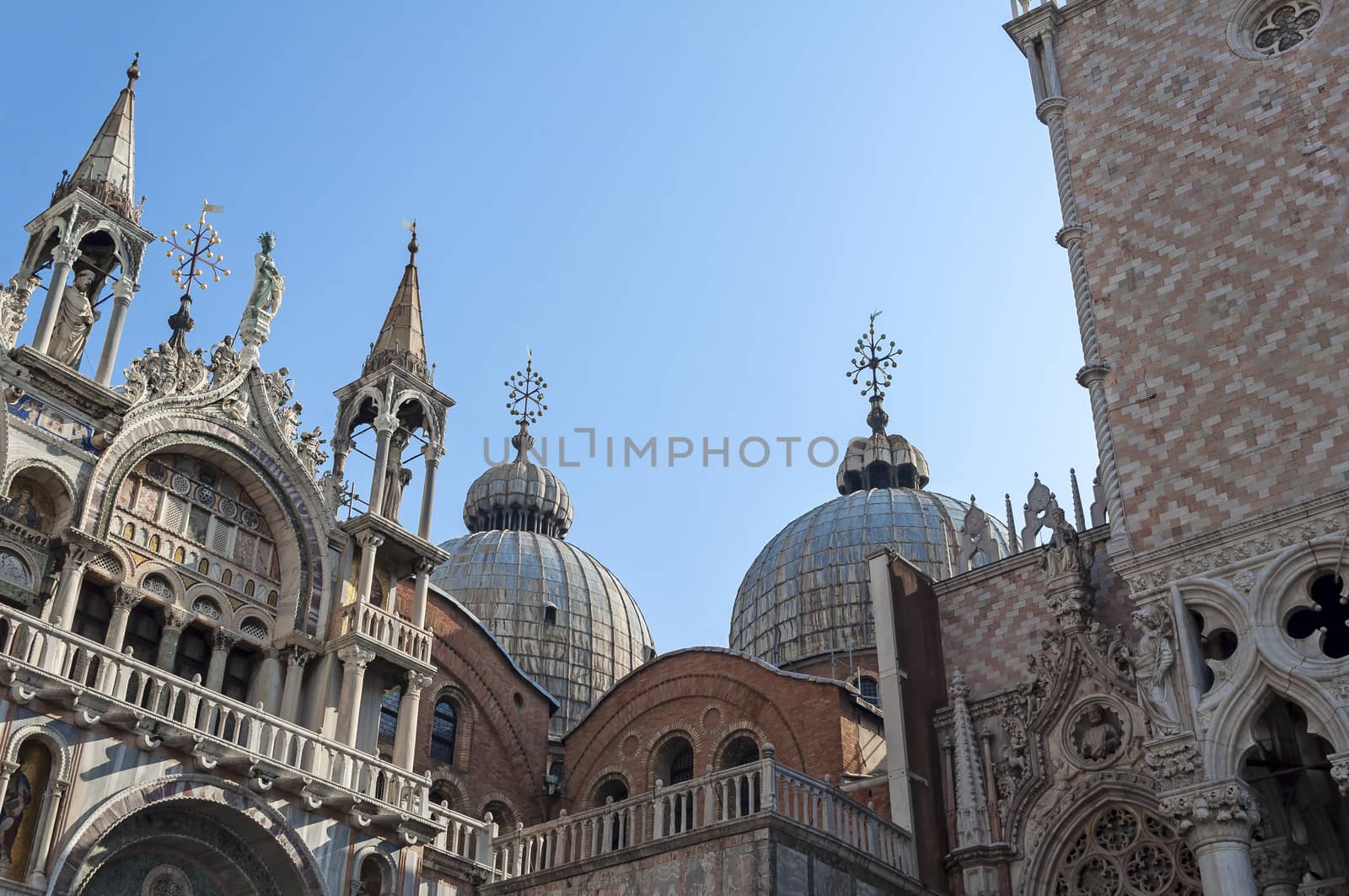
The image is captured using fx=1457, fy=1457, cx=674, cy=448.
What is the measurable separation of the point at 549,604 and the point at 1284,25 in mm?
30076

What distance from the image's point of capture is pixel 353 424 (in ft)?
72.5

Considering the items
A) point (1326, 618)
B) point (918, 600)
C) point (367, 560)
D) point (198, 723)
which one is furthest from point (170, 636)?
point (1326, 618)

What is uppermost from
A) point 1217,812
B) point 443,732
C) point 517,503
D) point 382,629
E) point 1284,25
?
point 517,503

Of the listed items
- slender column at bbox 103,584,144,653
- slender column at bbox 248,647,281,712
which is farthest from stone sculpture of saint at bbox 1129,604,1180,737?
slender column at bbox 103,584,144,653

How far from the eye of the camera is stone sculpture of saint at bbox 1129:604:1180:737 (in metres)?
15.7

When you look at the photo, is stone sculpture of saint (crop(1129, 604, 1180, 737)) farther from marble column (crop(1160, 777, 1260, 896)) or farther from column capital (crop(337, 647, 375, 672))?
column capital (crop(337, 647, 375, 672))

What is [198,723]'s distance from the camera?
52.6 ft

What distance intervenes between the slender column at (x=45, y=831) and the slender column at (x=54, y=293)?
18.5 ft

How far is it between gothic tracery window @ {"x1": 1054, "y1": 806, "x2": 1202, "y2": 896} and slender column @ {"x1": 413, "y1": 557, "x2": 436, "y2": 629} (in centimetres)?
927

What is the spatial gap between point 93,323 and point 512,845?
349 inches

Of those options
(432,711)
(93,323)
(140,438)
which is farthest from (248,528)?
(432,711)

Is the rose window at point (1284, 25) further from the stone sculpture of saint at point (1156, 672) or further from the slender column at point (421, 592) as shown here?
the slender column at point (421, 592)

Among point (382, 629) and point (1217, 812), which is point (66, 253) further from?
point (1217, 812)

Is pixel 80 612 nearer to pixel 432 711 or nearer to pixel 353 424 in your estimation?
pixel 353 424
